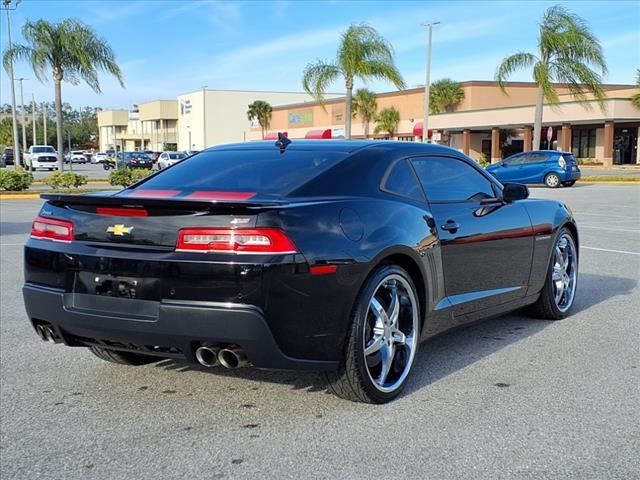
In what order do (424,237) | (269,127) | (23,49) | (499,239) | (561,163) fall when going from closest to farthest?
(424,237) < (499,239) < (561,163) < (23,49) < (269,127)

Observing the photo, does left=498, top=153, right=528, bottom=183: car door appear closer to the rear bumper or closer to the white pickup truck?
the rear bumper

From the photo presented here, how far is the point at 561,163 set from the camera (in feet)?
91.4

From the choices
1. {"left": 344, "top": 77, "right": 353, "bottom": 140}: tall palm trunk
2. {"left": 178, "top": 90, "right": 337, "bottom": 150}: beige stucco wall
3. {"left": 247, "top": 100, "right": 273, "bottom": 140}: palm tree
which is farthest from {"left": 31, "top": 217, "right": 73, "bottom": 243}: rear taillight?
{"left": 178, "top": 90, "right": 337, "bottom": 150}: beige stucco wall

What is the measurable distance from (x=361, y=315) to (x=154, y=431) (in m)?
1.24

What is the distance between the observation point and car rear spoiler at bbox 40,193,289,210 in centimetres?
361

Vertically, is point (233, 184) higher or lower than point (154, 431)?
higher

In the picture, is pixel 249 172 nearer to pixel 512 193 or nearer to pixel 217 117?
pixel 512 193

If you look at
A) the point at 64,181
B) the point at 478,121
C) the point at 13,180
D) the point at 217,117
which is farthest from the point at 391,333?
the point at 217,117

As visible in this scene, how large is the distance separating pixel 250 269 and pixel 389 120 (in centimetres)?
6672

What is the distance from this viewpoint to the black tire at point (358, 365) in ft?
12.7

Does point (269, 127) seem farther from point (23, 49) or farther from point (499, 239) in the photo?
point (499, 239)

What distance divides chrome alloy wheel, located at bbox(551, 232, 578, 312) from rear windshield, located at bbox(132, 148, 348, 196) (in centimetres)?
263

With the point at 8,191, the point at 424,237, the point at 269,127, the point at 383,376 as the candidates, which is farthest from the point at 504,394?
the point at 269,127

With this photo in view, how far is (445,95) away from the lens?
209ft
